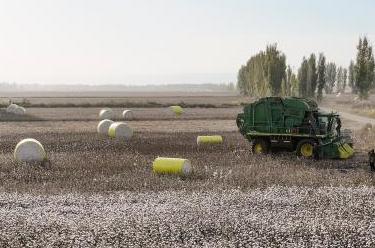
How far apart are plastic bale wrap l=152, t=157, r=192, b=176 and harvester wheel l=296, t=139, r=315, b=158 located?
6.51 meters

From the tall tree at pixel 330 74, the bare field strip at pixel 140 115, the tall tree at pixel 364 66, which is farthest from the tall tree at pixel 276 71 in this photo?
the tall tree at pixel 330 74

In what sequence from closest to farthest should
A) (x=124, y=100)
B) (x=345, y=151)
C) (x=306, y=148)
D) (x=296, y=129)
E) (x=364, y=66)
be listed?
1. (x=345, y=151)
2. (x=306, y=148)
3. (x=296, y=129)
4. (x=364, y=66)
5. (x=124, y=100)

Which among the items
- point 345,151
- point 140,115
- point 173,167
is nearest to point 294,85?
point 140,115

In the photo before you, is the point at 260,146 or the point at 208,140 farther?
the point at 208,140

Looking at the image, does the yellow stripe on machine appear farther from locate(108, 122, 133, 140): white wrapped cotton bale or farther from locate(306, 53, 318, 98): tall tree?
locate(306, 53, 318, 98): tall tree

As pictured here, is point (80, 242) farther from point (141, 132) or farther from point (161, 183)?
point (141, 132)

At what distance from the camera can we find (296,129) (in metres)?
21.7

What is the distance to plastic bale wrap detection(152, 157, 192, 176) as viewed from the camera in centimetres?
1679

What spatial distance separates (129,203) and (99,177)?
361 centimetres

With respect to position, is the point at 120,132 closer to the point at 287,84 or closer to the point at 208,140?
the point at 208,140

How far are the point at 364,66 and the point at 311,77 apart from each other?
14591 millimetres

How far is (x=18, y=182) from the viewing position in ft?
52.6

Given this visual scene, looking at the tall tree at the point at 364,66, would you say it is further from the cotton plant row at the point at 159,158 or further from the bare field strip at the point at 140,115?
the cotton plant row at the point at 159,158

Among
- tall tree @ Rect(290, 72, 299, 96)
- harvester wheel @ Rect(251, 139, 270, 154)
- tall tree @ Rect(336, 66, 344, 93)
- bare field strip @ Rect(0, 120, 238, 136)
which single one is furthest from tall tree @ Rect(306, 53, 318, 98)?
tall tree @ Rect(336, 66, 344, 93)
